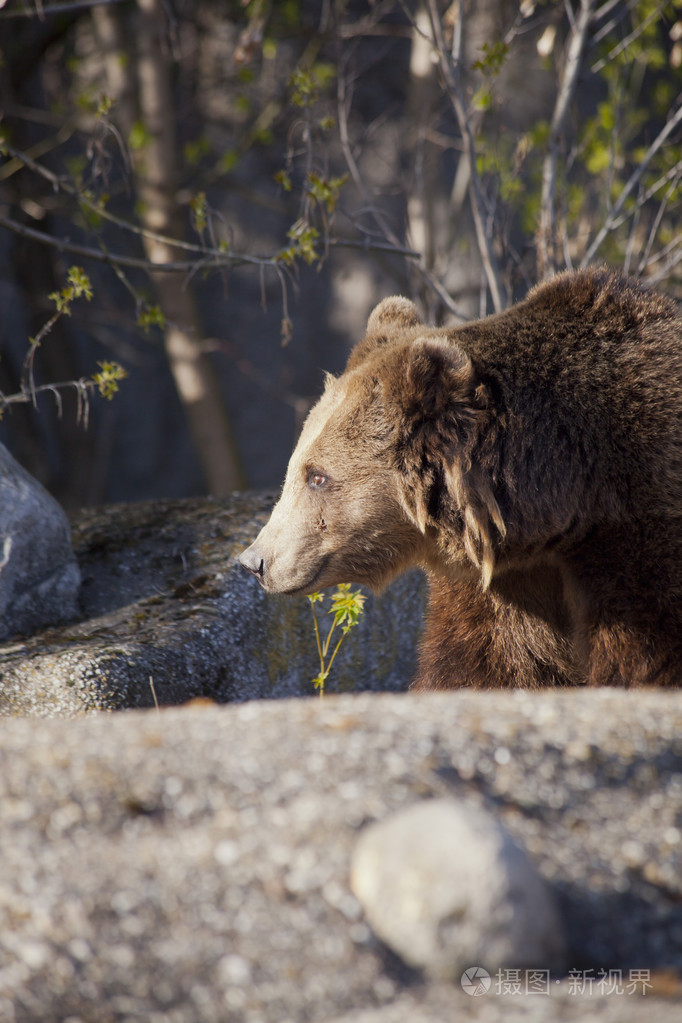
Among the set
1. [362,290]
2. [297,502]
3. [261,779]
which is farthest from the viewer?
[362,290]

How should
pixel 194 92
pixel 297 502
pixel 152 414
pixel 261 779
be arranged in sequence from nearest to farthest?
pixel 261 779 < pixel 297 502 < pixel 194 92 < pixel 152 414

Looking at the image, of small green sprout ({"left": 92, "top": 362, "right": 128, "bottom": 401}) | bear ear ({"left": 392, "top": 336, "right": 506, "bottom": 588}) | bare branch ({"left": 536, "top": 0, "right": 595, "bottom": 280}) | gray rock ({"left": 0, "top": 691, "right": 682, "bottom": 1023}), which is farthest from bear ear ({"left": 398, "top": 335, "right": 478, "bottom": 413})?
bare branch ({"left": 536, "top": 0, "right": 595, "bottom": 280})

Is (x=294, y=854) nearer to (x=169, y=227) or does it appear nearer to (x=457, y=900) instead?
(x=457, y=900)

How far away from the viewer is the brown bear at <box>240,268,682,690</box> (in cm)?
310

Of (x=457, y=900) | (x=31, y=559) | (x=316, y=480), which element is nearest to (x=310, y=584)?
(x=316, y=480)

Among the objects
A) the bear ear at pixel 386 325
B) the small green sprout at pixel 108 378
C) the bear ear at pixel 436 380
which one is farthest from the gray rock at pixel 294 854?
the small green sprout at pixel 108 378

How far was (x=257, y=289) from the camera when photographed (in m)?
10.6

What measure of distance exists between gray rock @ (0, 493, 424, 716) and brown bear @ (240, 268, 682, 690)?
0.83 meters

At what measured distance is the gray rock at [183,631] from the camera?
3795mm

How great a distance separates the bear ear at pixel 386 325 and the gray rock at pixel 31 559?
1.67 metres

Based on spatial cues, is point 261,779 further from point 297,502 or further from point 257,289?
point 257,289

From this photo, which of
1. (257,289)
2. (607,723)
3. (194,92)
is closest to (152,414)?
(257,289)

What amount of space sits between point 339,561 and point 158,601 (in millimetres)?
1366

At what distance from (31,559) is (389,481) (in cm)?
188
